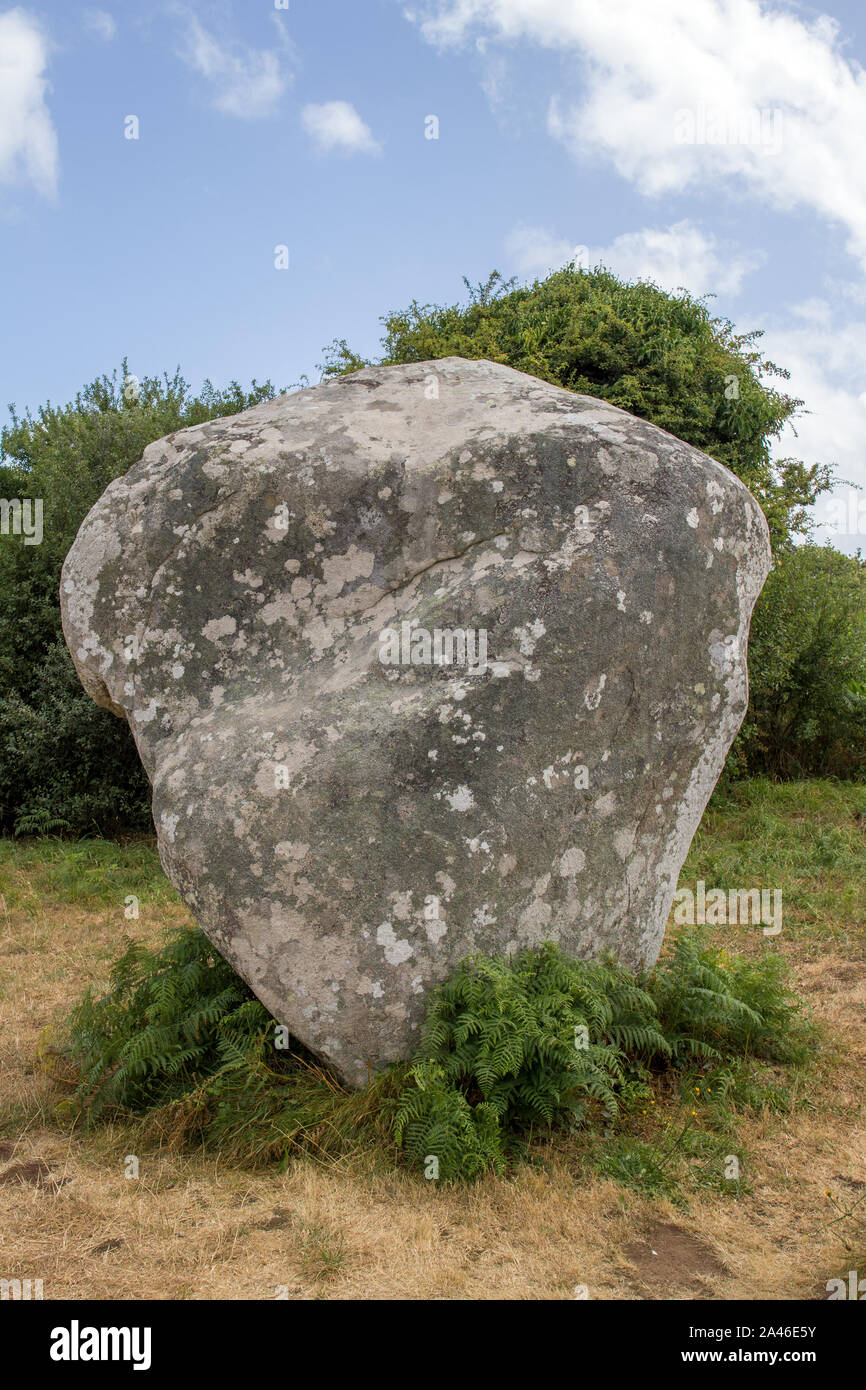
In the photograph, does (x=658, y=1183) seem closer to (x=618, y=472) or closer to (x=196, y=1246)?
(x=196, y=1246)

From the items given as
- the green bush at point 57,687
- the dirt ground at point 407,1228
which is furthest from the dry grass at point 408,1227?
the green bush at point 57,687

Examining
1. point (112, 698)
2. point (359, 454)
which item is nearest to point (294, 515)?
point (359, 454)

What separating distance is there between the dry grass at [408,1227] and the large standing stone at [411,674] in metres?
0.72

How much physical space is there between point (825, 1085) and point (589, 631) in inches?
104

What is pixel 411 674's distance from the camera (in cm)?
510

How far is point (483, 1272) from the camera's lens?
384 centimetres

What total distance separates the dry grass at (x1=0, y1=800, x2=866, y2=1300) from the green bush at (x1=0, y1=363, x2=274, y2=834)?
6518 millimetres

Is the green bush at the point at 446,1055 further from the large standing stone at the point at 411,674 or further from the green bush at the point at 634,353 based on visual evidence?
the green bush at the point at 634,353

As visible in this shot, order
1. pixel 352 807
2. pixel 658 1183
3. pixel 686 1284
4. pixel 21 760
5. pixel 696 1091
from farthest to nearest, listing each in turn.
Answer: pixel 21 760 < pixel 696 1091 < pixel 352 807 < pixel 658 1183 < pixel 686 1284

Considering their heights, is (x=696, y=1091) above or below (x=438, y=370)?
below

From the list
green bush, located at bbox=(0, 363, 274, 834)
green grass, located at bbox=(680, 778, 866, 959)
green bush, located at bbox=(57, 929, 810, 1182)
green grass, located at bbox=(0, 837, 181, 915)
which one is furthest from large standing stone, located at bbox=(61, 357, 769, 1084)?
green bush, located at bbox=(0, 363, 274, 834)

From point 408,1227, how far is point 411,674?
236 cm

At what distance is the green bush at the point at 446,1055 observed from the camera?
446 cm

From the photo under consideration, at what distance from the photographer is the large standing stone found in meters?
4.73
